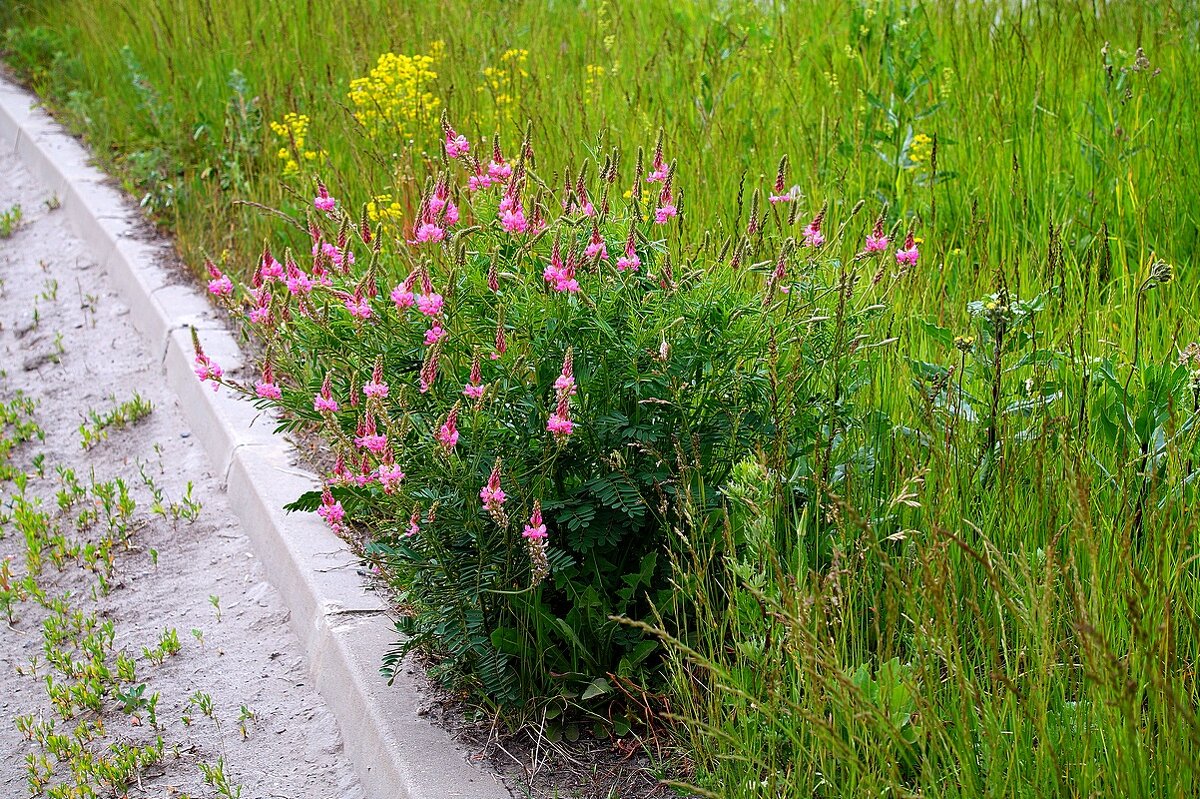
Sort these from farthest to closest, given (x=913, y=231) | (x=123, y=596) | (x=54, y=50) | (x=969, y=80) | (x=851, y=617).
→ 1. (x=54, y=50)
2. (x=969, y=80)
3. (x=913, y=231)
4. (x=123, y=596)
5. (x=851, y=617)

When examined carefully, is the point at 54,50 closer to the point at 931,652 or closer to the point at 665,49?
the point at 665,49

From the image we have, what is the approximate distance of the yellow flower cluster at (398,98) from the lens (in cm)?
491

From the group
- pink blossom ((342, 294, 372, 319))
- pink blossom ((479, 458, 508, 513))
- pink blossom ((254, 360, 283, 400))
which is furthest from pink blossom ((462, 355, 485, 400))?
pink blossom ((254, 360, 283, 400))

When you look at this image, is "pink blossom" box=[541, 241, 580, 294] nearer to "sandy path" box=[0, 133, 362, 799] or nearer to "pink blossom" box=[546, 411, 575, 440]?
"pink blossom" box=[546, 411, 575, 440]

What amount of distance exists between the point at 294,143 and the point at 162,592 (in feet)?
6.91

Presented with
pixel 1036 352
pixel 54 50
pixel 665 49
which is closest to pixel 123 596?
pixel 1036 352

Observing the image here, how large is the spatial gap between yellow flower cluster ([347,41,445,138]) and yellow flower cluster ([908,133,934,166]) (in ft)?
6.50

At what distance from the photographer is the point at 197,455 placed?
426 centimetres

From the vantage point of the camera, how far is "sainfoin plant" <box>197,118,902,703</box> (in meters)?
2.37

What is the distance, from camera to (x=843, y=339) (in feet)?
8.40

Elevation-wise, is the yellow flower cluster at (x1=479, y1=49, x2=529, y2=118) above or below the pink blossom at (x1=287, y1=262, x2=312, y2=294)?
below

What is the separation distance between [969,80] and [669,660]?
3.29 meters

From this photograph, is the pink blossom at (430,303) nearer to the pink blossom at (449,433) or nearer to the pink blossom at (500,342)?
the pink blossom at (500,342)

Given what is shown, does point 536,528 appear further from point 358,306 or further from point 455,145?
point 455,145
